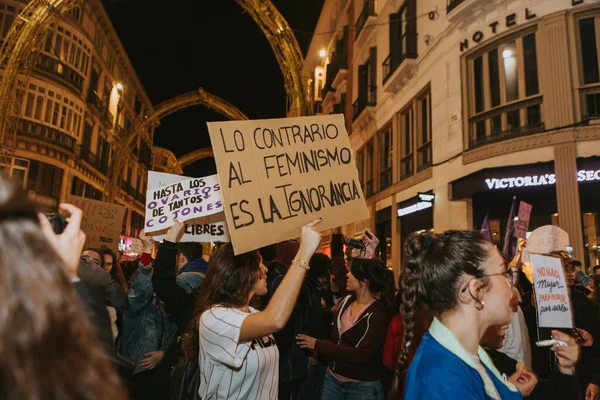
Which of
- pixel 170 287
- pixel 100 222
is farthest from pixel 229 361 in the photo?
pixel 100 222

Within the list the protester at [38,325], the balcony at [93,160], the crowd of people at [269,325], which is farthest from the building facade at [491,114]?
the balcony at [93,160]

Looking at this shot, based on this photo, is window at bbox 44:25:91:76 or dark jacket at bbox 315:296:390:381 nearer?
dark jacket at bbox 315:296:390:381

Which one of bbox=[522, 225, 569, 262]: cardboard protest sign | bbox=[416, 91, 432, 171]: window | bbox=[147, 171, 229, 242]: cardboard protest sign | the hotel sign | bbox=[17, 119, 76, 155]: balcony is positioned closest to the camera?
bbox=[147, 171, 229, 242]: cardboard protest sign

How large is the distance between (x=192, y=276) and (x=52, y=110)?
25872mm

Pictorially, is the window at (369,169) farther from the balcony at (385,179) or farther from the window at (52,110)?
the window at (52,110)

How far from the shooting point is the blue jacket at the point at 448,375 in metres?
1.72

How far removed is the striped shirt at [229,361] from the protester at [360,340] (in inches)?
57.4

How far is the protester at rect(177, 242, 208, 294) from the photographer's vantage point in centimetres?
444

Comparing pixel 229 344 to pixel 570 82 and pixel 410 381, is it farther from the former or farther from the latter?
pixel 570 82

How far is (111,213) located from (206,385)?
6.12m

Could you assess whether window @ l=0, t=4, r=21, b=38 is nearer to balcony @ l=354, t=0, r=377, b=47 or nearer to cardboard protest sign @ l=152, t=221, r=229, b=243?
balcony @ l=354, t=0, r=377, b=47

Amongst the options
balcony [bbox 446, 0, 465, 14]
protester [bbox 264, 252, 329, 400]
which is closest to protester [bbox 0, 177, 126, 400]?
protester [bbox 264, 252, 329, 400]

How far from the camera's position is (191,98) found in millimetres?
26266

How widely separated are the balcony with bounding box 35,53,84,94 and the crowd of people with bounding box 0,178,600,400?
933 inches
